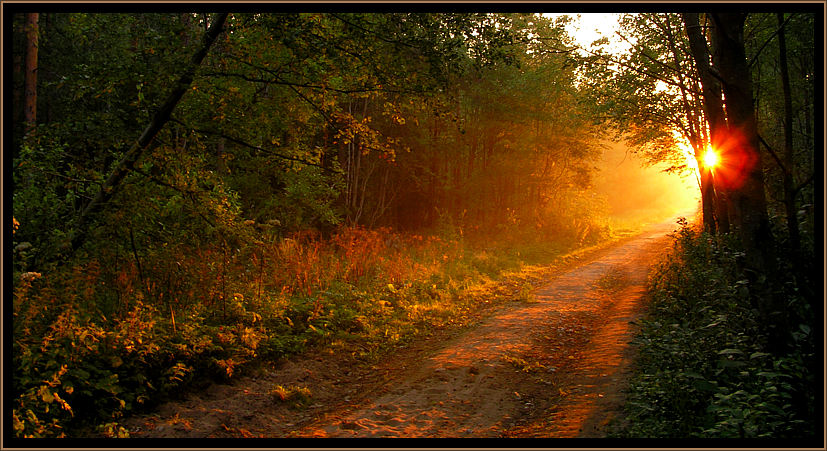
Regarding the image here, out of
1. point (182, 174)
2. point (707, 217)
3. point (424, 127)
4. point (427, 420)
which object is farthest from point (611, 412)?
point (424, 127)

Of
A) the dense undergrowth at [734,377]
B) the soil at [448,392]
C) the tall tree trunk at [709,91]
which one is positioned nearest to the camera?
the dense undergrowth at [734,377]

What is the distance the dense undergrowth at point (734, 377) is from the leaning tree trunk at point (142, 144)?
6.58 metres

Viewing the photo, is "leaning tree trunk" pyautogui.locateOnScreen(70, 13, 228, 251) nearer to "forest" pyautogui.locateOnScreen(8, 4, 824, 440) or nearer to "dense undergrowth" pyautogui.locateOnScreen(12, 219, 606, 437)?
"forest" pyautogui.locateOnScreen(8, 4, 824, 440)

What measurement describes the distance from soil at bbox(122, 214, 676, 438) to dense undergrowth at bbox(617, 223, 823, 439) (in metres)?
0.43

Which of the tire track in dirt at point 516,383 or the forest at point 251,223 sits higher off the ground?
the forest at point 251,223

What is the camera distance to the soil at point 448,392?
5.16 m

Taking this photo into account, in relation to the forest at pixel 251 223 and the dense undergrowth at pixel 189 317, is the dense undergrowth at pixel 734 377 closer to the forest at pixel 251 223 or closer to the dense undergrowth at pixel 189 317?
the forest at pixel 251 223

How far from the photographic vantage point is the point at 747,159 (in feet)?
17.5

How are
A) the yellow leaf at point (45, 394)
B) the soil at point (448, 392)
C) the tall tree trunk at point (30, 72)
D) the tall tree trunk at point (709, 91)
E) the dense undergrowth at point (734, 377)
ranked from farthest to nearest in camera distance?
the tall tree trunk at point (30, 72)
the tall tree trunk at point (709, 91)
the soil at point (448, 392)
the yellow leaf at point (45, 394)
the dense undergrowth at point (734, 377)

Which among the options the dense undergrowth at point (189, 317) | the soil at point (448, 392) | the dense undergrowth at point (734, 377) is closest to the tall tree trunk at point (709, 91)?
the dense undergrowth at point (734, 377)

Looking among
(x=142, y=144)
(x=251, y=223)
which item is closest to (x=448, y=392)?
(x=251, y=223)

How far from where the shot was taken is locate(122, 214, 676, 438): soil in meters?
5.16

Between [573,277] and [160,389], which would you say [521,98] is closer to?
[573,277]

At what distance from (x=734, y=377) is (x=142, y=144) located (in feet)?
25.6
